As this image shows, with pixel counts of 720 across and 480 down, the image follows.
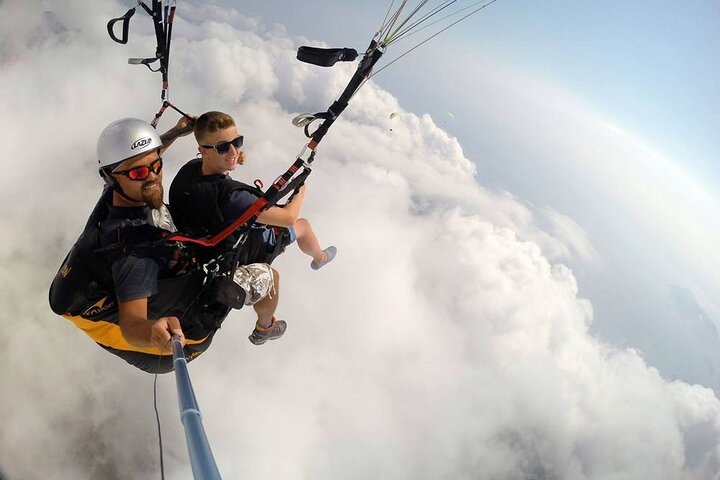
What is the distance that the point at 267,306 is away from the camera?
4363 mm

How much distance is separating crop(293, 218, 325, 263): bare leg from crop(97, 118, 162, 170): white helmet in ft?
7.14

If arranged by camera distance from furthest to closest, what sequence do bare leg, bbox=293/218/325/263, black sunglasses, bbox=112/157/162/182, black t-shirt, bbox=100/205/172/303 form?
bare leg, bbox=293/218/325/263 → black sunglasses, bbox=112/157/162/182 → black t-shirt, bbox=100/205/172/303

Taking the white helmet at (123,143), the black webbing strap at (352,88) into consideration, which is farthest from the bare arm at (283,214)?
the white helmet at (123,143)

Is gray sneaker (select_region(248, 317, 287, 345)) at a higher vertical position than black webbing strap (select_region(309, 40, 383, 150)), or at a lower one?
lower

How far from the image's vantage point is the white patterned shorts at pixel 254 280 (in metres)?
3.61

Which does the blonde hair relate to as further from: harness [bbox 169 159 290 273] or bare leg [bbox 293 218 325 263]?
bare leg [bbox 293 218 325 263]

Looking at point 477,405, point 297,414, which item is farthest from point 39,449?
point 477,405

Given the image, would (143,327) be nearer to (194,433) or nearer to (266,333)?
(194,433)

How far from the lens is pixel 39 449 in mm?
77000

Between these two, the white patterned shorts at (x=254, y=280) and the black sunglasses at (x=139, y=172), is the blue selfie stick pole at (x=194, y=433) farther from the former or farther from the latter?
the white patterned shorts at (x=254, y=280)

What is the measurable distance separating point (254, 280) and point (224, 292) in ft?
1.76

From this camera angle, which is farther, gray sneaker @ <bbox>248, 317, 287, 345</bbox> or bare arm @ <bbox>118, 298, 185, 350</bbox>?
gray sneaker @ <bbox>248, 317, 287, 345</bbox>

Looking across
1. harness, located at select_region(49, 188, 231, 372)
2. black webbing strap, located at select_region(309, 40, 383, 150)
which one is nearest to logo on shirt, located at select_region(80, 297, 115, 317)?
harness, located at select_region(49, 188, 231, 372)

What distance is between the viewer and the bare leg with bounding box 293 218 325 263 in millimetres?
4977
